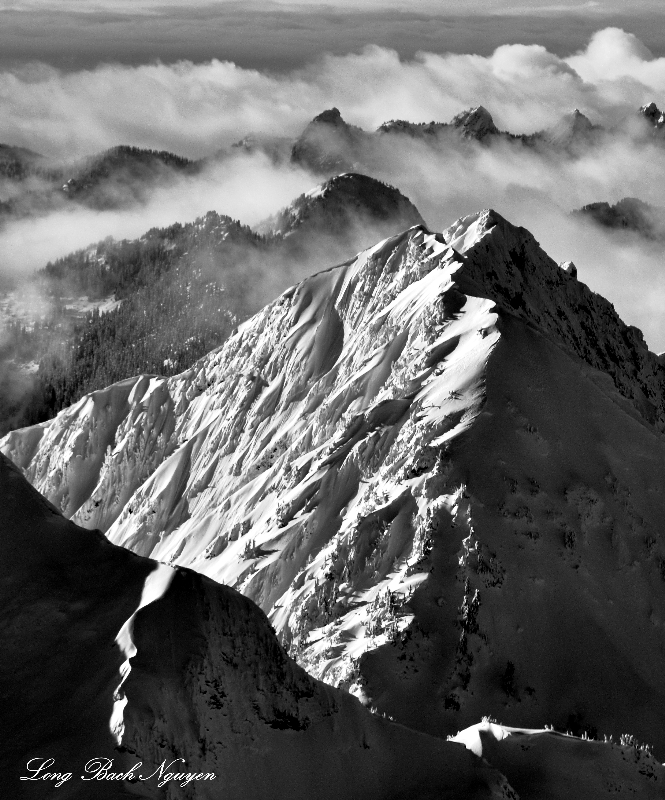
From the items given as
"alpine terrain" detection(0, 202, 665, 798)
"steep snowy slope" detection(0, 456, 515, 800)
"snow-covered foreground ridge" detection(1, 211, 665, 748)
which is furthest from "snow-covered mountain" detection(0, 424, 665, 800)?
"snow-covered foreground ridge" detection(1, 211, 665, 748)

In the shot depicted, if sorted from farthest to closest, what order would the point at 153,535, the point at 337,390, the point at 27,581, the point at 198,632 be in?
the point at 153,535
the point at 337,390
the point at 27,581
the point at 198,632

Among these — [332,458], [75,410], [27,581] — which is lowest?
[27,581]

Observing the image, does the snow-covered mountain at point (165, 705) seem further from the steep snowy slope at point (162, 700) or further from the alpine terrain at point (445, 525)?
the alpine terrain at point (445, 525)

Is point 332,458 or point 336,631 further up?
point 332,458

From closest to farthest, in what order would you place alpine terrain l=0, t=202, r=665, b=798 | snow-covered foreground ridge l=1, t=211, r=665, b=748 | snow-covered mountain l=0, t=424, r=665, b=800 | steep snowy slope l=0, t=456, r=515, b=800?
snow-covered mountain l=0, t=424, r=665, b=800
steep snowy slope l=0, t=456, r=515, b=800
alpine terrain l=0, t=202, r=665, b=798
snow-covered foreground ridge l=1, t=211, r=665, b=748

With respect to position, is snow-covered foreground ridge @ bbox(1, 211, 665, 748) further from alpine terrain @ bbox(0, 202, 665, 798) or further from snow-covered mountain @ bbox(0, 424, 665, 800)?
snow-covered mountain @ bbox(0, 424, 665, 800)

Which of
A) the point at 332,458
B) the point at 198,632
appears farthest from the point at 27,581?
the point at 332,458

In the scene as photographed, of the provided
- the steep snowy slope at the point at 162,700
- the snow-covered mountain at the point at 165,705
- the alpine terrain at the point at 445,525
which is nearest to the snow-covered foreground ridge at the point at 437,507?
the alpine terrain at the point at 445,525

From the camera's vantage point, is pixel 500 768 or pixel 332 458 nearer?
pixel 500 768

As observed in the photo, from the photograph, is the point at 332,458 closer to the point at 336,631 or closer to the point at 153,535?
the point at 336,631
